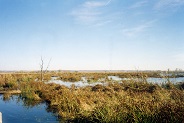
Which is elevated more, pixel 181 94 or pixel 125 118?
pixel 181 94

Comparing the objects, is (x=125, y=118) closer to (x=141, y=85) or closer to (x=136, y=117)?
(x=136, y=117)

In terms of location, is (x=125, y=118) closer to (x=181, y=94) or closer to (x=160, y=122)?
(x=160, y=122)

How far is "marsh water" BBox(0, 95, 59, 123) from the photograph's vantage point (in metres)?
12.5

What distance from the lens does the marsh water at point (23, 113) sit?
12.5m

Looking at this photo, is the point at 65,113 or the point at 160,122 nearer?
the point at 160,122

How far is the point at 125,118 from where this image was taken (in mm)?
8750

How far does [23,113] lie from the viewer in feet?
47.1

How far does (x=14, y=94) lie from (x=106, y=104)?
1362 centimetres

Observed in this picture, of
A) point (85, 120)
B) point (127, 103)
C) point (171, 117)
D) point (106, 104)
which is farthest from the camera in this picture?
point (85, 120)

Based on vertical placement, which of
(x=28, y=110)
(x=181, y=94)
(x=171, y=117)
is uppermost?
(x=181, y=94)

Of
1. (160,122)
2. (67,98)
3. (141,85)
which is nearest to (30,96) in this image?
(67,98)

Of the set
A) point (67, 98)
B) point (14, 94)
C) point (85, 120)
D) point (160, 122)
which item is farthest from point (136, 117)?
point (14, 94)

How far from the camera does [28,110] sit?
49.7 feet

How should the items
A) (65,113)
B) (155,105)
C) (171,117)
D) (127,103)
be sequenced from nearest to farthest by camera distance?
(171,117) < (155,105) < (127,103) < (65,113)
